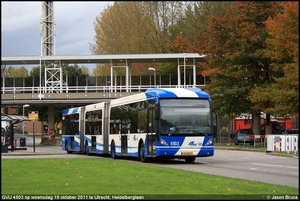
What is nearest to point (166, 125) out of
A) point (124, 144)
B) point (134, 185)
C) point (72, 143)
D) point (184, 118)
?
point (184, 118)

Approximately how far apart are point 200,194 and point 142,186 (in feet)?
7.07

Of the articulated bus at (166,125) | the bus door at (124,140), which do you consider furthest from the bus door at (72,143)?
the bus door at (124,140)

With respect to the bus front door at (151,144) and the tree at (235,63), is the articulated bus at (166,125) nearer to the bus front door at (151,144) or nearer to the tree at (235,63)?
the bus front door at (151,144)

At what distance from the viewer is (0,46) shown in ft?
30.2

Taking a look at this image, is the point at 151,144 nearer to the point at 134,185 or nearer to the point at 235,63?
the point at 134,185

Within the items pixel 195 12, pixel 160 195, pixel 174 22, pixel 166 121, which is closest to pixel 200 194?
pixel 160 195

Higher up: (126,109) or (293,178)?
(126,109)

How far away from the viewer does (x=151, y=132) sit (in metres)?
28.5

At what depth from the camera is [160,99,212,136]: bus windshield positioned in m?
27.8

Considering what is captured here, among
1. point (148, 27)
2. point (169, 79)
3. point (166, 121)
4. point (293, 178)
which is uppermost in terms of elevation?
point (148, 27)

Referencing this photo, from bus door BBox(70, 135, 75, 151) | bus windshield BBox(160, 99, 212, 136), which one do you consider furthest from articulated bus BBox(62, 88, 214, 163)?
bus door BBox(70, 135, 75, 151)

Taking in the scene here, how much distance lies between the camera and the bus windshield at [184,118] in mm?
27797

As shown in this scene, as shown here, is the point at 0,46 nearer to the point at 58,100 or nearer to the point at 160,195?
the point at 160,195

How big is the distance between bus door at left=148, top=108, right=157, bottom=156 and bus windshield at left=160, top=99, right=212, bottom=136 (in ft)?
1.93
